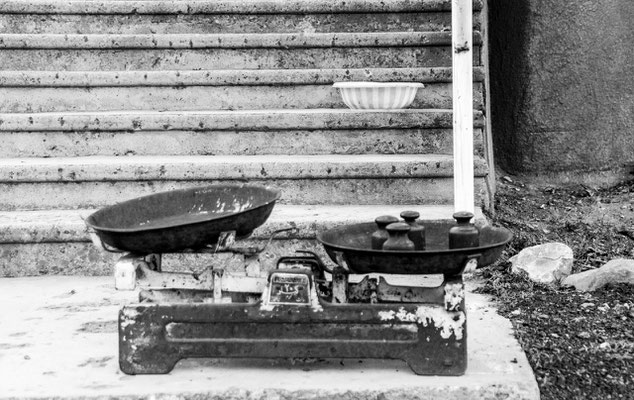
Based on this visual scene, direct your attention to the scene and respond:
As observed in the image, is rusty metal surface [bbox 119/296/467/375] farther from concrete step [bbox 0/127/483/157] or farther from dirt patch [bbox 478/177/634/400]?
concrete step [bbox 0/127/483/157]

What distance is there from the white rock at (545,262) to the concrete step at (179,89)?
1324mm

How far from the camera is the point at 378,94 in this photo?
533 cm

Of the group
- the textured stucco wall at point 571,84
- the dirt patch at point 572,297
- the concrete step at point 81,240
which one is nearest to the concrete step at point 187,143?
the concrete step at point 81,240

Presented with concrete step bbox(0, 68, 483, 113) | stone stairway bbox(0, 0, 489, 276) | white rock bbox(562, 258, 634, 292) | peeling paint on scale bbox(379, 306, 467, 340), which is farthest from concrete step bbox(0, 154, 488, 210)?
peeling paint on scale bbox(379, 306, 467, 340)

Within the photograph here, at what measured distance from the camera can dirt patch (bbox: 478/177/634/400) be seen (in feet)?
11.5

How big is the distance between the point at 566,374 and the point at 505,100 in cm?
319

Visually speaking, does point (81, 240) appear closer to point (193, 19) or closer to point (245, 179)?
point (245, 179)

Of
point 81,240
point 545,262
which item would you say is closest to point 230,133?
point 81,240

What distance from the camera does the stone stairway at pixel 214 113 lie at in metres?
5.07

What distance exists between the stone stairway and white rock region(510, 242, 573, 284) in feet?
1.49

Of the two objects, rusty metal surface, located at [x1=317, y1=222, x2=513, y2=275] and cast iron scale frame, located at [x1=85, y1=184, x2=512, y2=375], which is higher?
rusty metal surface, located at [x1=317, y1=222, x2=513, y2=275]

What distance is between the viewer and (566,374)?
3.49m

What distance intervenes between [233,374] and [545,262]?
1824mm

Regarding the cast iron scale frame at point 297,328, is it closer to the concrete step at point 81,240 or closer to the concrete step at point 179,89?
the concrete step at point 81,240
